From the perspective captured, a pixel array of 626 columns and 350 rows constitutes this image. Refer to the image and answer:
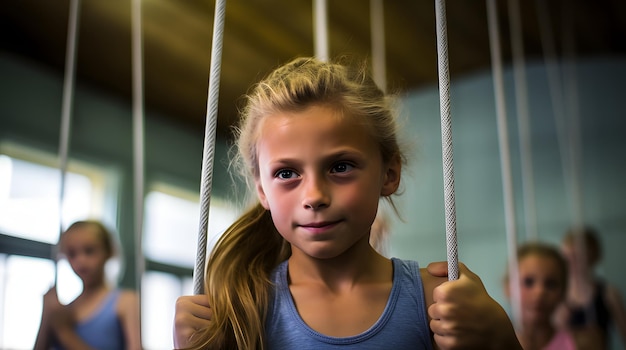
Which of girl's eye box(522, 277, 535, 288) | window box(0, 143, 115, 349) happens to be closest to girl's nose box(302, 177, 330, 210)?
girl's eye box(522, 277, 535, 288)

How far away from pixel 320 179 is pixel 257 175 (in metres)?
0.10

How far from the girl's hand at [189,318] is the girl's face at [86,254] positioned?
1.18 metres

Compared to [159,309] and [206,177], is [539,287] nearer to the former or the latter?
[206,177]

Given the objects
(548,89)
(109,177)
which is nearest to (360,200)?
(109,177)

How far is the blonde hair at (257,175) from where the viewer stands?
0.52 meters

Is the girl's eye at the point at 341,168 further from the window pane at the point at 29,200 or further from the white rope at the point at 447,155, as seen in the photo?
the window pane at the point at 29,200

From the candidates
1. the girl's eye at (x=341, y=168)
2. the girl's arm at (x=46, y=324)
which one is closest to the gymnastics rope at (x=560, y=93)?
the girl's arm at (x=46, y=324)

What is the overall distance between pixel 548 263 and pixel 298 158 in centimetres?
130

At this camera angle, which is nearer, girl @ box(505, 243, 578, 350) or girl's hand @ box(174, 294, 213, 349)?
girl's hand @ box(174, 294, 213, 349)

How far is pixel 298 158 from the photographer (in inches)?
19.4

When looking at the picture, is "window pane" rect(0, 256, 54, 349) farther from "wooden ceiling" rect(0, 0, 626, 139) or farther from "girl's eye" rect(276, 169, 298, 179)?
"girl's eye" rect(276, 169, 298, 179)

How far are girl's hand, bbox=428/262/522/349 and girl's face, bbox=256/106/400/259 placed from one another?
0.28 ft

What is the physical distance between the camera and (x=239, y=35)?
265 centimetres

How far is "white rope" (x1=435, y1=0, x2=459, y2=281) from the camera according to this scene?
1.57 ft
